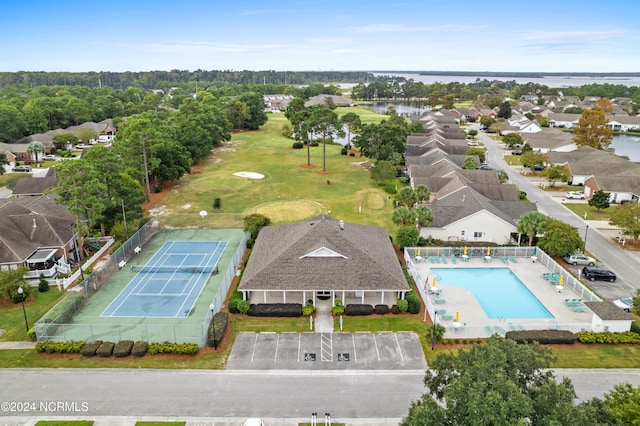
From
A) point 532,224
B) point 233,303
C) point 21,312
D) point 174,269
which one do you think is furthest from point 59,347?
point 532,224

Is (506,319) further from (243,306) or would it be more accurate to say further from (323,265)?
(243,306)

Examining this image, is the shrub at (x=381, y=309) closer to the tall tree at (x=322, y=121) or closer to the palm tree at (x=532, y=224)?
the palm tree at (x=532, y=224)

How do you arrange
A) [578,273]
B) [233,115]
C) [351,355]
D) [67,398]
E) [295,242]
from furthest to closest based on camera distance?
[233,115], [578,273], [295,242], [351,355], [67,398]

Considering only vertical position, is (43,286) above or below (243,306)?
below

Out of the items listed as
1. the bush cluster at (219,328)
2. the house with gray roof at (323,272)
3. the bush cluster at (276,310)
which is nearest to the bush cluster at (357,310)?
the house with gray roof at (323,272)

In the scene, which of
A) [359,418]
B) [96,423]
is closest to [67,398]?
[96,423]

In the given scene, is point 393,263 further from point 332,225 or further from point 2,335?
point 2,335

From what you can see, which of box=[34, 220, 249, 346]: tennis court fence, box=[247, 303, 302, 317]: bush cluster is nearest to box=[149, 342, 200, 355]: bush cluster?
box=[34, 220, 249, 346]: tennis court fence
